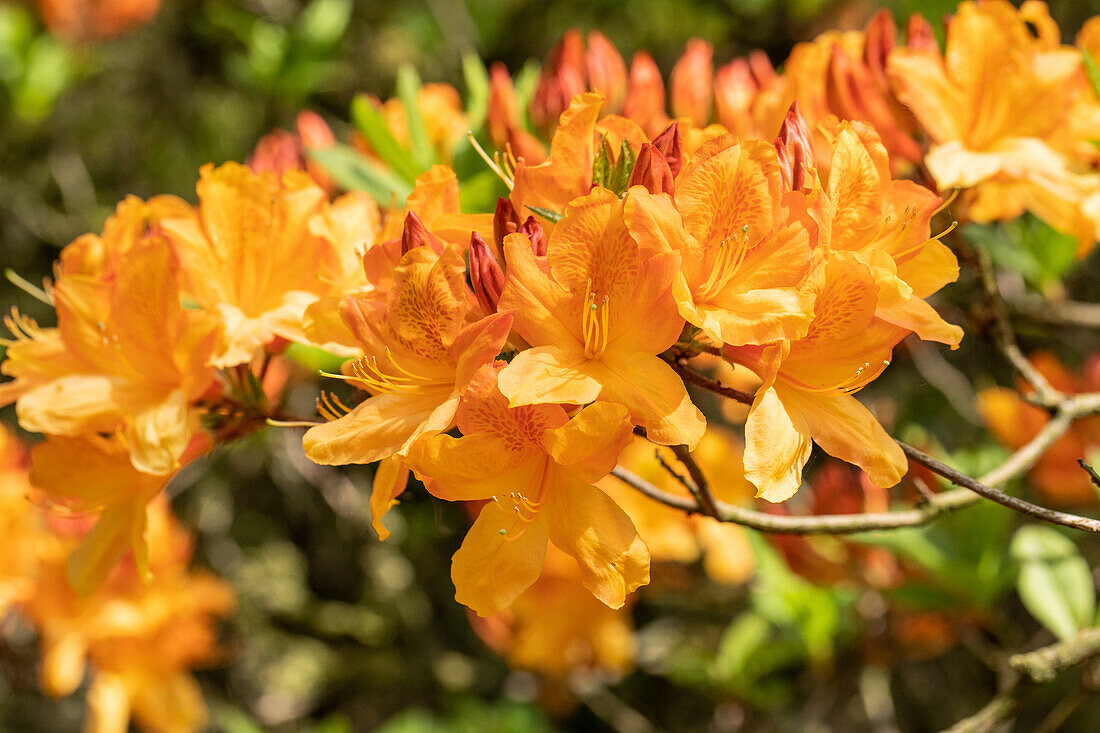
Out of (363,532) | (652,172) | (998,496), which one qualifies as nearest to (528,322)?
(652,172)

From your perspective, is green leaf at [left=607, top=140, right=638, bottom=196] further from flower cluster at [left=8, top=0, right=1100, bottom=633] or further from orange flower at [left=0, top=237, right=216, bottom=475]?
orange flower at [left=0, top=237, right=216, bottom=475]

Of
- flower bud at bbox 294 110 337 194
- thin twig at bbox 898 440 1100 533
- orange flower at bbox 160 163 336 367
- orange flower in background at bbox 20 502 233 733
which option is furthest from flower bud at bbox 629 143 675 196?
orange flower in background at bbox 20 502 233 733

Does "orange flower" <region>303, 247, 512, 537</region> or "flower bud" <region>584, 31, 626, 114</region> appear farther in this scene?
"flower bud" <region>584, 31, 626, 114</region>

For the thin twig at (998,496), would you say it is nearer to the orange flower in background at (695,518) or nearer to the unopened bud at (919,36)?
the unopened bud at (919,36)

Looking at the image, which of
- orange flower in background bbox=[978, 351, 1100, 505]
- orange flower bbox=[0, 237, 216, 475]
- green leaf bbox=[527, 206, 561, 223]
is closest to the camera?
green leaf bbox=[527, 206, 561, 223]

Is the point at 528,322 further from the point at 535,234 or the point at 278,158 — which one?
the point at 278,158

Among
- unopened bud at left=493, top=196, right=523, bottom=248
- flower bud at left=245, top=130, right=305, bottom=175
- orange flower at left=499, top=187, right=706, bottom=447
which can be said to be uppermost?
unopened bud at left=493, top=196, right=523, bottom=248

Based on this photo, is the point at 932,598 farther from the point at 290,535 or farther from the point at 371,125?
the point at 290,535
